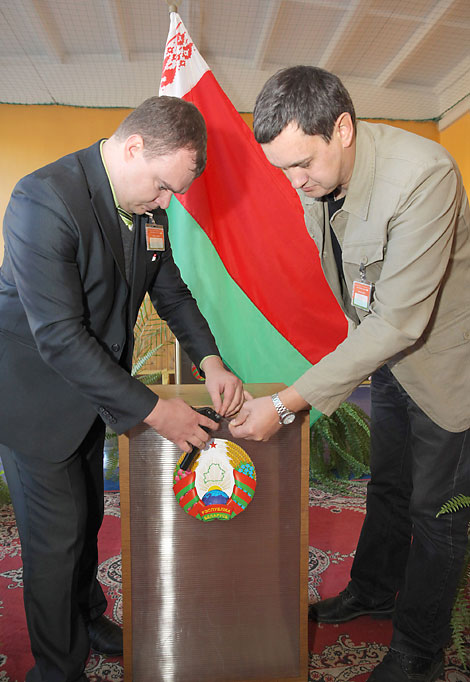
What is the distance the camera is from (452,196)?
46.2 inches

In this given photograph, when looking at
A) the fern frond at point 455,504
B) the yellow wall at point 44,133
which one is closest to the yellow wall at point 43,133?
the yellow wall at point 44,133

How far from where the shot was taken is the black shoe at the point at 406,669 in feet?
4.60

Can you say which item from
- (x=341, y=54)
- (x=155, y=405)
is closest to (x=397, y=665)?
(x=155, y=405)

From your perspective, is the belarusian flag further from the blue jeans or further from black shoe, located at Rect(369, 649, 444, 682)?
black shoe, located at Rect(369, 649, 444, 682)

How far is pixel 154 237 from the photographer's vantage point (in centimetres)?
134

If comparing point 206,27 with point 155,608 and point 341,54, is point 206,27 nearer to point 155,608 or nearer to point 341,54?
point 341,54

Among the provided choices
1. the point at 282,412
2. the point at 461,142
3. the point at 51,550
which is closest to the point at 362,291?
the point at 282,412

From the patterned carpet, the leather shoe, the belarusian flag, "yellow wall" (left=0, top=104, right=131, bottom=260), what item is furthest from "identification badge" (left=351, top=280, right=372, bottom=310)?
"yellow wall" (left=0, top=104, right=131, bottom=260)

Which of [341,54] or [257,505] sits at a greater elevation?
[341,54]

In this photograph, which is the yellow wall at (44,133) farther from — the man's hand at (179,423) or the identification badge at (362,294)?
the man's hand at (179,423)

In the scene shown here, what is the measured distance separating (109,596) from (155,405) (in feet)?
3.65

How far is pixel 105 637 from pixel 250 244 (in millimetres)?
1522

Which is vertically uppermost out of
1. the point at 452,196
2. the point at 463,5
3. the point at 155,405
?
the point at 463,5

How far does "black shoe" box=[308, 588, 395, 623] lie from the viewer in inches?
68.7
